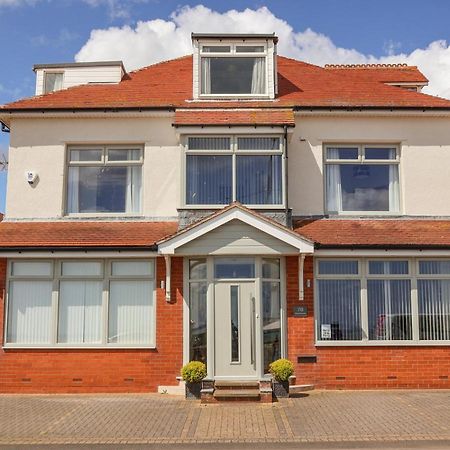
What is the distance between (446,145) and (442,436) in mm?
8203

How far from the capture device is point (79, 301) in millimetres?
14922

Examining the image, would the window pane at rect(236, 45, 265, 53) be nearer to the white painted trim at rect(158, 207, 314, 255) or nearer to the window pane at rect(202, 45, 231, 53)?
the window pane at rect(202, 45, 231, 53)

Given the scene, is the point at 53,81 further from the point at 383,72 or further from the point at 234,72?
the point at 383,72

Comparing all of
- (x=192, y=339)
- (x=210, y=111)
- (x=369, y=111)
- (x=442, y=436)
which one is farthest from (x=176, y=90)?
(x=442, y=436)

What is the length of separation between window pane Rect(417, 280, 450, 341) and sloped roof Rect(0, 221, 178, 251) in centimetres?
590

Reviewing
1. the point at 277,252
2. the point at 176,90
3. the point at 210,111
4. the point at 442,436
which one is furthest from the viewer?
the point at 176,90

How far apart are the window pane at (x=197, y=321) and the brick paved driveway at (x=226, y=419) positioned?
1190mm

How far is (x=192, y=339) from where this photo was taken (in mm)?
14578

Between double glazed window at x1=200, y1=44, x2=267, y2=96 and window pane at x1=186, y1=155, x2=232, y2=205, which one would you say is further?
double glazed window at x1=200, y1=44, x2=267, y2=96

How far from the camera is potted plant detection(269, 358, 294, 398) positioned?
13.3m

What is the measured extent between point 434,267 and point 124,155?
7810mm

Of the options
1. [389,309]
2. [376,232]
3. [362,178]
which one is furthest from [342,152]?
[389,309]

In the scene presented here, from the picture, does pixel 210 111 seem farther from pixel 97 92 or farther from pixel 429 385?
pixel 429 385

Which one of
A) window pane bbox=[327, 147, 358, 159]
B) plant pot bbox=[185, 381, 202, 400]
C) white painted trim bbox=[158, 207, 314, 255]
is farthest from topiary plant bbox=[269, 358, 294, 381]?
window pane bbox=[327, 147, 358, 159]
